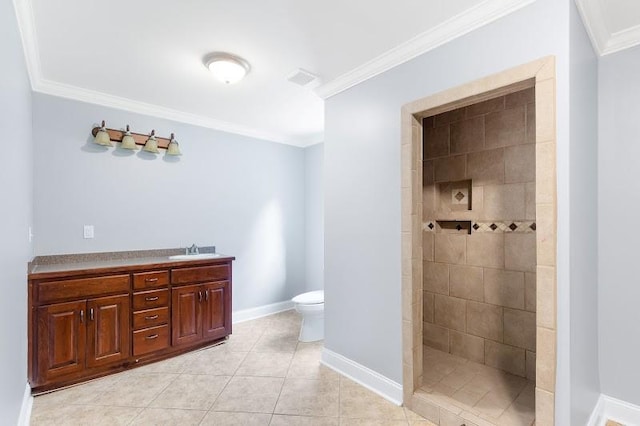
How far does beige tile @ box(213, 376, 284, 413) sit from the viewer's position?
212 centimetres

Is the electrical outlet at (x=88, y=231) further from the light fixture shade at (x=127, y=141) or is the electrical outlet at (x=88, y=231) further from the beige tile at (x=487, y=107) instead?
the beige tile at (x=487, y=107)

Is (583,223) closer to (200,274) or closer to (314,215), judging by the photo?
(200,274)

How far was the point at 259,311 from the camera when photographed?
13.5 ft

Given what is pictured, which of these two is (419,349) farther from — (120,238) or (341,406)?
(120,238)

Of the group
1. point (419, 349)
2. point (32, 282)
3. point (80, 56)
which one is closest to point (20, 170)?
point (32, 282)

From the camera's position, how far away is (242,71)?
2.43 meters

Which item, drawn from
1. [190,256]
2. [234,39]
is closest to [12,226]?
[234,39]

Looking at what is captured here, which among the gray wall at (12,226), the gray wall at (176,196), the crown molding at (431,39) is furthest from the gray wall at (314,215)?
the gray wall at (12,226)

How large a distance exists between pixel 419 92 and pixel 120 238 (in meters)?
3.05

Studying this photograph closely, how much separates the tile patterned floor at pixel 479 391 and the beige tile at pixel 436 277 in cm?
62

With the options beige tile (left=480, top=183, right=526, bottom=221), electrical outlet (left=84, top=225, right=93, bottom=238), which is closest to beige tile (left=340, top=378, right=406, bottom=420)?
beige tile (left=480, top=183, right=526, bottom=221)

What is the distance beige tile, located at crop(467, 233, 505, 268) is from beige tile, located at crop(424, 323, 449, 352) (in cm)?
71

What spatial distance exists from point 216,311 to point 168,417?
1.22m

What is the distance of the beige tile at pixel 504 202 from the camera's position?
8.04ft
